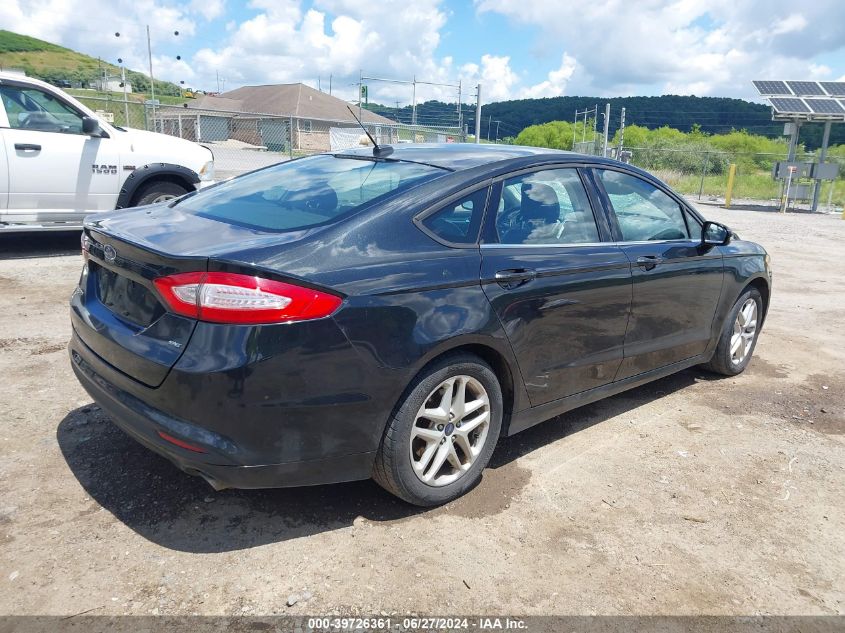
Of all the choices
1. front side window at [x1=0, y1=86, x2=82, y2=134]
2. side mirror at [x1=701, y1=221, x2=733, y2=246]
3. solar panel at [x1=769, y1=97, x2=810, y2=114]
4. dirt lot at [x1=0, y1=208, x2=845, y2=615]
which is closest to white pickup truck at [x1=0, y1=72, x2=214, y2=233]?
front side window at [x1=0, y1=86, x2=82, y2=134]

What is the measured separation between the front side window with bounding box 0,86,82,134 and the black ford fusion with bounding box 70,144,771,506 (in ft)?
16.8

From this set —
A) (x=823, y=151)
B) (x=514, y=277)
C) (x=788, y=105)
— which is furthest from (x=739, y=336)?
(x=788, y=105)

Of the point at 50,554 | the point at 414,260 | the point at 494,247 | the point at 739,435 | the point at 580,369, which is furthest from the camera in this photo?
the point at 739,435

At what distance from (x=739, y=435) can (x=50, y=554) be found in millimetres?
3772

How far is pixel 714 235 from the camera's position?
4660 millimetres

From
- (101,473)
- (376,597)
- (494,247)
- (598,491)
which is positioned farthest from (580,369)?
(101,473)

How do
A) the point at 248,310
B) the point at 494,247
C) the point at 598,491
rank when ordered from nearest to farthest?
the point at 248,310
the point at 494,247
the point at 598,491

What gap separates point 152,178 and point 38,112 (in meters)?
1.36

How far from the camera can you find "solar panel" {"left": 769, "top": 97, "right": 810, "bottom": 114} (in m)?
23.2

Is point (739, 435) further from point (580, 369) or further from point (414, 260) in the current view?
point (414, 260)

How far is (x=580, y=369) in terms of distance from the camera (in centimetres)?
365

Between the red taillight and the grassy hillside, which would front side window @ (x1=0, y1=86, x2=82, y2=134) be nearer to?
the red taillight

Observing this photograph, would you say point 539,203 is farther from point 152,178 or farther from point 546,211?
point 152,178

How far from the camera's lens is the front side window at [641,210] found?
13.1 ft
